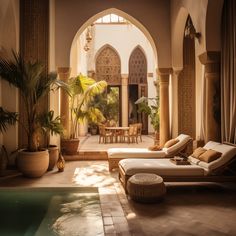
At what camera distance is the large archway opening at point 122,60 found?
17.3m

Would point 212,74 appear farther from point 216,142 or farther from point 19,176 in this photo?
point 19,176

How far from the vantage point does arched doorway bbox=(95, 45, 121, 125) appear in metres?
17.7

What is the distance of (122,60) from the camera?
1738 cm

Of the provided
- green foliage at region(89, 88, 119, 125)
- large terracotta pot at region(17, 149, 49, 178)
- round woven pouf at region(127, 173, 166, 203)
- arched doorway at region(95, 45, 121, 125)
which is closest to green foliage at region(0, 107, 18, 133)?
large terracotta pot at region(17, 149, 49, 178)

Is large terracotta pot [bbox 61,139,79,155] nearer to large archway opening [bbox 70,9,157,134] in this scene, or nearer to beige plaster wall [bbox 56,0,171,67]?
beige plaster wall [bbox 56,0,171,67]

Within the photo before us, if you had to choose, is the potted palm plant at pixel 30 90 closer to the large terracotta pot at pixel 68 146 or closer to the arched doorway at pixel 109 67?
the large terracotta pot at pixel 68 146

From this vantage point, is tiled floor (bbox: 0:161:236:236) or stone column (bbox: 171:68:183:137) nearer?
tiled floor (bbox: 0:161:236:236)

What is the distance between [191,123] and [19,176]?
5.17m

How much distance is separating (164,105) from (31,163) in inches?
183

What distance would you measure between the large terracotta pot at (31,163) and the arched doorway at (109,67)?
11.4 metres

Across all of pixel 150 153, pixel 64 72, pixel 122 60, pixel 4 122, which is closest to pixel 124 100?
pixel 122 60

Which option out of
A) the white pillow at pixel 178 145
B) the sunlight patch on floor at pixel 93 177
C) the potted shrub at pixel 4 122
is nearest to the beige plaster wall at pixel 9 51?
the potted shrub at pixel 4 122

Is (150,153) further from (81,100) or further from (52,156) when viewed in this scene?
(81,100)

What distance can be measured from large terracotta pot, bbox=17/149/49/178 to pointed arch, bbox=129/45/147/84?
11818 millimetres
